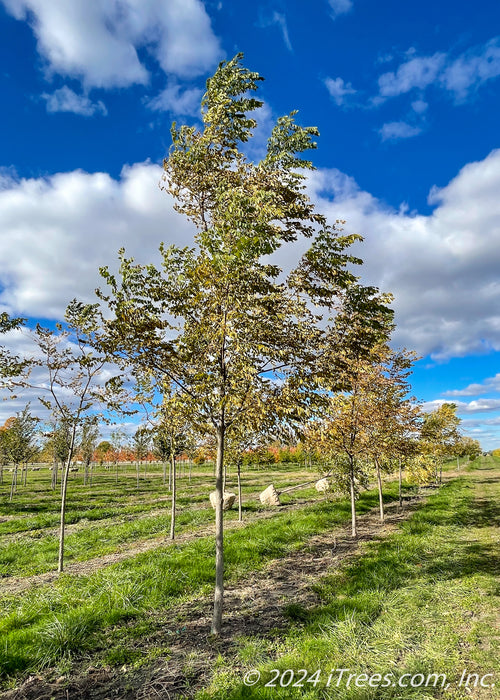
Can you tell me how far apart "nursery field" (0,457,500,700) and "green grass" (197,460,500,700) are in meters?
0.03

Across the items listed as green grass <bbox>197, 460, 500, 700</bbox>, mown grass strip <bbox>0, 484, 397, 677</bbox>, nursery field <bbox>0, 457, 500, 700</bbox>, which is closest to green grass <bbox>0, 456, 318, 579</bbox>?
nursery field <bbox>0, 457, 500, 700</bbox>

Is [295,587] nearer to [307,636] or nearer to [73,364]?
[307,636]

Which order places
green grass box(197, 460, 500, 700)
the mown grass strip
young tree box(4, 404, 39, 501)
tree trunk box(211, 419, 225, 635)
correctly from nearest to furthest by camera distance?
1. green grass box(197, 460, 500, 700)
2. the mown grass strip
3. tree trunk box(211, 419, 225, 635)
4. young tree box(4, 404, 39, 501)

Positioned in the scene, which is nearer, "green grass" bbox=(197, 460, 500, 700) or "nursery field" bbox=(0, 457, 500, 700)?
"green grass" bbox=(197, 460, 500, 700)

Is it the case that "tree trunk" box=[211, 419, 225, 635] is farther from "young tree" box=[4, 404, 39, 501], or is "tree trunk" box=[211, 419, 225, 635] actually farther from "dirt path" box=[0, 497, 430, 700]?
"young tree" box=[4, 404, 39, 501]

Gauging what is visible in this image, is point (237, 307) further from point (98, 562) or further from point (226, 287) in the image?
point (98, 562)

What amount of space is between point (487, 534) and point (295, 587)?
9.18m

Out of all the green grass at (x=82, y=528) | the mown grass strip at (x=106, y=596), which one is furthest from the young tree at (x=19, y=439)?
the mown grass strip at (x=106, y=596)

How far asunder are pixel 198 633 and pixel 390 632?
323cm

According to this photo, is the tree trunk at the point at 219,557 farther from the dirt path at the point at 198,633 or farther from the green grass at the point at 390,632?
the green grass at the point at 390,632

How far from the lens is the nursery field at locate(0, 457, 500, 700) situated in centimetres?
486

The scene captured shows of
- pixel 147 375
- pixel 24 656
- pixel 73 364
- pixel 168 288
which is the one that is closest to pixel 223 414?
pixel 147 375

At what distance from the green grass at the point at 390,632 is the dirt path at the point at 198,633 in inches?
14.2

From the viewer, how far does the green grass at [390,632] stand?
4.69 metres
